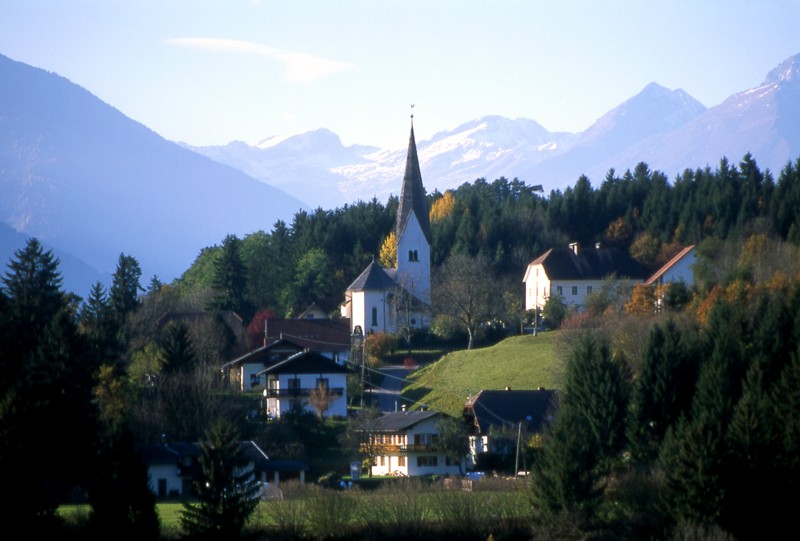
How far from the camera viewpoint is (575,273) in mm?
69875

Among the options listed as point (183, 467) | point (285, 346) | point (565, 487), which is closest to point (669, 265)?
point (285, 346)

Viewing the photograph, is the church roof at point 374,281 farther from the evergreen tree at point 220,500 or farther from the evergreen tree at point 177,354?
the evergreen tree at point 220,500

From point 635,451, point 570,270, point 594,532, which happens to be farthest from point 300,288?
point 594,532

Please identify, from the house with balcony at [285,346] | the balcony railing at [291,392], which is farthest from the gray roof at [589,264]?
the balcony railing at [291,392]

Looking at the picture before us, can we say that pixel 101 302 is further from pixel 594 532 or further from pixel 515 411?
pixel 594 532

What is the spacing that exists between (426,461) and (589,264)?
30.0 metres

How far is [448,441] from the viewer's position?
138 ft

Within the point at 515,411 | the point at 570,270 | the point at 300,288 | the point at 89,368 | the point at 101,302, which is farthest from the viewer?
the point at 300,288

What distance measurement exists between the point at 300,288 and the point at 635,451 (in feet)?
130

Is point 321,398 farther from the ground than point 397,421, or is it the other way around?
point 321,398

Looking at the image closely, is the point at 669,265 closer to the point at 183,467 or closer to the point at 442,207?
the point at 442,207

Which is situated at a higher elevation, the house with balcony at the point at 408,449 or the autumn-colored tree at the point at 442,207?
the autumn-colored tree at the point at 442,207

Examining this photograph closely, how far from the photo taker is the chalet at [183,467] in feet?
126

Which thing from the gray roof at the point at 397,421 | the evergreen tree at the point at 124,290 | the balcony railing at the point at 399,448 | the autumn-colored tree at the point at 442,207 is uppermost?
the autumn-colored tree at the point at 442,207
